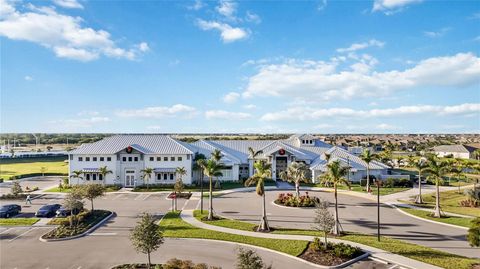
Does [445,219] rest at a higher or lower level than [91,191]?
lower

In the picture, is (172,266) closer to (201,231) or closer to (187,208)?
(201,231)

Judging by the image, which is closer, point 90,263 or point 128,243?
point 90,263

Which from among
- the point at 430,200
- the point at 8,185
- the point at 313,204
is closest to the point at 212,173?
the point at 313,204

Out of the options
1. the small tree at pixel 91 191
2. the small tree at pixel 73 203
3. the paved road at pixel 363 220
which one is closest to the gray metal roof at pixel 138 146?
the paved road at pixel 363 220

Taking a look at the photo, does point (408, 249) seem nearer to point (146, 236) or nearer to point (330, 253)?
point (330, 253)

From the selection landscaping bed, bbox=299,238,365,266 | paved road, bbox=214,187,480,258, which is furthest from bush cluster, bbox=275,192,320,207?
landscaping bed, bbox=299,238,365,266

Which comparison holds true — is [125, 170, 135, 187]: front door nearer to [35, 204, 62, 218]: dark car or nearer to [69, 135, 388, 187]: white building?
[69, 135, 388, 187]: white building

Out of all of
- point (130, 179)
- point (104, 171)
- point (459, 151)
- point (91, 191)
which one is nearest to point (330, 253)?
point (91, 191)
